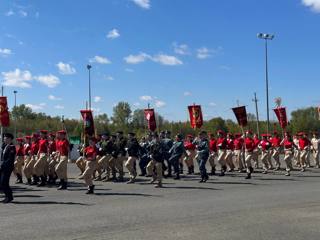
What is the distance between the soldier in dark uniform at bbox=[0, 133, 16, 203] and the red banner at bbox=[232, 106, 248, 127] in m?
12.9

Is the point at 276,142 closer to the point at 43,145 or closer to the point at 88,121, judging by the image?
the point at 88,121

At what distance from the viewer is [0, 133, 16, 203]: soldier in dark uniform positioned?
40.5 feet

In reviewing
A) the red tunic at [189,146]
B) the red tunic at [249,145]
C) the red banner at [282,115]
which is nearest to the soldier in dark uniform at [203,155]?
the red tunic at [249,145]

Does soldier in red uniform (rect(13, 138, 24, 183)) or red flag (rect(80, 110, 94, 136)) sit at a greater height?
red flag (rect(80, 110, 94, 136))

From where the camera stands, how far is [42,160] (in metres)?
16.7

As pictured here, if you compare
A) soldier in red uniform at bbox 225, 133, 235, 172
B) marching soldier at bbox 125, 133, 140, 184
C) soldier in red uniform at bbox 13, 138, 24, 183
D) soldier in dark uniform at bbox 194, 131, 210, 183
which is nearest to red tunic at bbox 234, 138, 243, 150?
soldier in red uniform at bbox 225, 133, 235, 172

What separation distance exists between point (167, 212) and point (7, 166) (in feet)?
15.3

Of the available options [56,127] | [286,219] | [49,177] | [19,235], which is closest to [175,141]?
[49,177]

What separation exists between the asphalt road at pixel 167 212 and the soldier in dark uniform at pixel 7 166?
0.38 meters

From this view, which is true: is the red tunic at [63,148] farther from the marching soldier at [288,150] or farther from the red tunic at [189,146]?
the marching soldier at [288,150]

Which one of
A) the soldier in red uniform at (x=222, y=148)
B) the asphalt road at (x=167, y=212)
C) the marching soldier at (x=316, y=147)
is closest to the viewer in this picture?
the asphalt road at (x=167, y=212)

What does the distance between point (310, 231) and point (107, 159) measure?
11.2 m

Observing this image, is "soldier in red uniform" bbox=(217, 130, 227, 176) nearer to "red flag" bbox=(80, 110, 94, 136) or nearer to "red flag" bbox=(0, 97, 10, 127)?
"red flag" bbox=(80, 110, 94, 136)

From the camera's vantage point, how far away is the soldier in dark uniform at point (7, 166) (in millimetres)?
12344
